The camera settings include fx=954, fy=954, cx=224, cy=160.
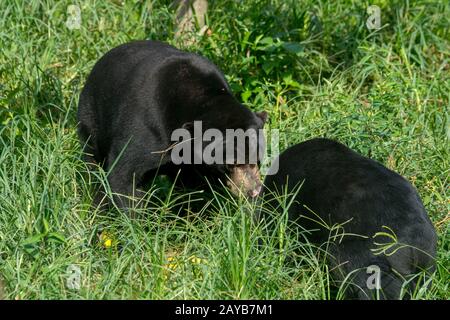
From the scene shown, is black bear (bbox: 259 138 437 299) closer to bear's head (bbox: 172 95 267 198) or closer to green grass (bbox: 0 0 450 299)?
green grass (bbox: 0 0 450 299)

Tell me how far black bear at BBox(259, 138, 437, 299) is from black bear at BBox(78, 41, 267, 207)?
0.67 m

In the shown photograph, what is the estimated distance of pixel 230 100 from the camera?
6.25 m

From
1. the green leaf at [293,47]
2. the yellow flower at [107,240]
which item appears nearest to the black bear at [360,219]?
the yellow flower at [107,240]

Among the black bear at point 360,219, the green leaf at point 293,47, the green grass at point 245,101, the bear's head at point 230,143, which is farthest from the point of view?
the green leaf at point 293,47

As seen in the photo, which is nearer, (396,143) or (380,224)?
(380,224)

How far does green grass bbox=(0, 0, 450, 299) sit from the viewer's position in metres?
5.08

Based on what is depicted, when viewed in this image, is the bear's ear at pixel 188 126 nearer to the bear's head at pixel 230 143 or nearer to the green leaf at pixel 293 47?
the bear's head at pixel 230 143

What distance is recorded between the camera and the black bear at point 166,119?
20.1ft

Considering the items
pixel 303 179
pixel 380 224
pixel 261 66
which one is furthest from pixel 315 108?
pixel 380 224

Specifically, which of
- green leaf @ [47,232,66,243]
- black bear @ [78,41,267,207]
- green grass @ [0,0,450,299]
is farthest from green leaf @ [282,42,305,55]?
green leaf @ [47,232,66,243]

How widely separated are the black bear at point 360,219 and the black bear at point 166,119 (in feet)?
2.19

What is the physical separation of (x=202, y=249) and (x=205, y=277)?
0.46m
